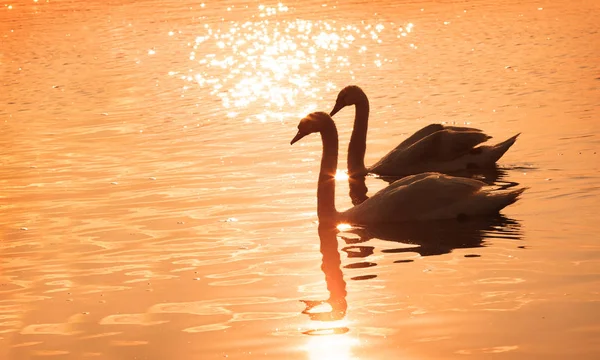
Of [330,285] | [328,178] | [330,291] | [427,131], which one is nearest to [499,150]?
[427,131]

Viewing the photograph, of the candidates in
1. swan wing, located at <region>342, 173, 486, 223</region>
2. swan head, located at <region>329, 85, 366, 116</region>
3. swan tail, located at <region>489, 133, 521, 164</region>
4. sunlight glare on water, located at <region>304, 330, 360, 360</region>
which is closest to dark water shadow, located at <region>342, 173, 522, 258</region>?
swan wing, located at <region>342, 173, 486, 223</region>

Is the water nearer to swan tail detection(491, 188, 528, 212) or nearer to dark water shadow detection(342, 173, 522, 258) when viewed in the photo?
dark water shadow detection(342, 173, 522, 258)

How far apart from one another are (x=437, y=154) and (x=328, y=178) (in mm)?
2890

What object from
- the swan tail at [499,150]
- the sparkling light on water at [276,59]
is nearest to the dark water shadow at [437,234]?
the swan tail at [499,150]

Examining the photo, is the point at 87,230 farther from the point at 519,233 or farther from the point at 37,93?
the point at 37,93

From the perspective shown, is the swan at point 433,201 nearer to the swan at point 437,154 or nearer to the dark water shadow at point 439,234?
the dark water shadow at point 439,234

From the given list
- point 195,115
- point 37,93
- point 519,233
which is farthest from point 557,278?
point 37,93

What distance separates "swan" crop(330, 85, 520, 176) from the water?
1.50 ft

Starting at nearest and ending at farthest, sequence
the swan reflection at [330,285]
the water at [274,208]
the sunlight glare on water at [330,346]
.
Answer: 1. the sunlight glare on water at [330,346]
2. the water at [274,208]
3. the swan reflection at [330,285]

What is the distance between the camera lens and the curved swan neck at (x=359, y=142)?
54.3 feet

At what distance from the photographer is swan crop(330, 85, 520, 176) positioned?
1599cm

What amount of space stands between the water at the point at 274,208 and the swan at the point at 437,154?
18.0 inches

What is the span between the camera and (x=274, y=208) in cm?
1377

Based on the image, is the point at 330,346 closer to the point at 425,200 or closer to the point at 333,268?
the point at 333,268
